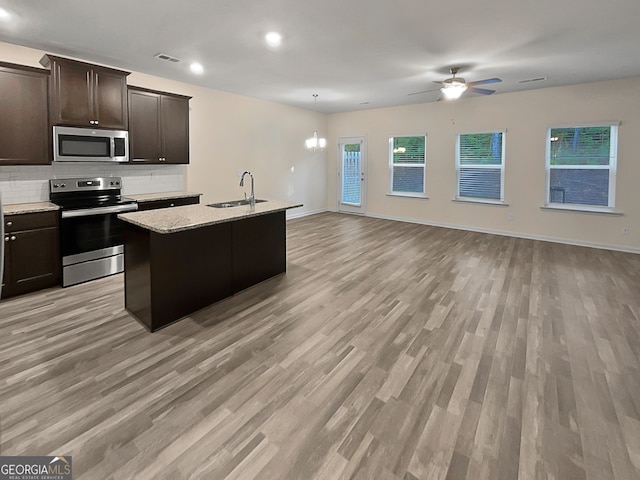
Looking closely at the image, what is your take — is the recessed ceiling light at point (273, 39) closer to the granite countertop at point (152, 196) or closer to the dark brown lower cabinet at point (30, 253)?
the granite countertop at point (152, 196)

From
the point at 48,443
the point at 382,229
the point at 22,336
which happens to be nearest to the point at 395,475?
the point at 48,443

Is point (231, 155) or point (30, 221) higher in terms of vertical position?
point (231, 155)

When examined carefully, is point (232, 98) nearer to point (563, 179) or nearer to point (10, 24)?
point (10, 24)

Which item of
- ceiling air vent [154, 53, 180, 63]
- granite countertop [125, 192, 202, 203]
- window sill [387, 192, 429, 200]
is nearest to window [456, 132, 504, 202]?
window sill [387, 192, 429, 200]

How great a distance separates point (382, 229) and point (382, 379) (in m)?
5.13

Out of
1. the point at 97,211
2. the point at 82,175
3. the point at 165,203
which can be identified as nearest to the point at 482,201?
the point at 165,203

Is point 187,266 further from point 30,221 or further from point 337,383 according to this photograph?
point 30,221

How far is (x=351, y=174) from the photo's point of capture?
905 centimetres

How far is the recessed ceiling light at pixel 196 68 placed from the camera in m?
4.68

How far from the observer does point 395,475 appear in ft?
5.27

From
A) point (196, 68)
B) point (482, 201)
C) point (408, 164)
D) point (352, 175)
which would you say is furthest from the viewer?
point (352, 175)

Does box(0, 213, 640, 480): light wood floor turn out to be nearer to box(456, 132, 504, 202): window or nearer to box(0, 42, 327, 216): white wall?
box(0, 42, 327, 216): white wall

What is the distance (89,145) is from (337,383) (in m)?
3.99

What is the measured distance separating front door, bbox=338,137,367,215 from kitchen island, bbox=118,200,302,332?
5.20 meters
